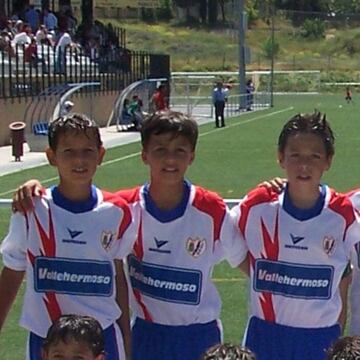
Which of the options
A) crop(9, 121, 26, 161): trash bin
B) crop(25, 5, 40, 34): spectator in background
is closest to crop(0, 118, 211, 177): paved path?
crop(9, 121, 26, 161): trash bin

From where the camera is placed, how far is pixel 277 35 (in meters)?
110

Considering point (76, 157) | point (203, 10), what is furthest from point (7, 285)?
point (203, 10)

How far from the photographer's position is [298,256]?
4.80 metres

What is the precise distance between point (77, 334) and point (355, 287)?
5.02 feet

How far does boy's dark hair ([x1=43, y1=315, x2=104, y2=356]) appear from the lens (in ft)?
13.3

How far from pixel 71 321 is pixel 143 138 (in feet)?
A: 3.36

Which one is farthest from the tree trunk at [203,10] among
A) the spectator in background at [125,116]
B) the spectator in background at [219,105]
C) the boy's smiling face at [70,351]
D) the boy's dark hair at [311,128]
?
the boy's smiling face at [70,351]

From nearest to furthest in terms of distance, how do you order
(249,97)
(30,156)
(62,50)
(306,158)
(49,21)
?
(306,158) → (30,156) → (62,50) → (49,21) → (249,97)

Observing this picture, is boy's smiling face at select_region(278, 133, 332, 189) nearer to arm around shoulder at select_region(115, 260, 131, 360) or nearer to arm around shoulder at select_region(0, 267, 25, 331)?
arm around shoulder at select_region(115, 260, 131, 360)

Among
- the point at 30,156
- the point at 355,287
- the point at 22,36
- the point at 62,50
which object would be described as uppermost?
the point at 22,36

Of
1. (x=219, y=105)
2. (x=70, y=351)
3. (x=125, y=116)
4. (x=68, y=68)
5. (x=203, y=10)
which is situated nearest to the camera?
(x=70, y=351)

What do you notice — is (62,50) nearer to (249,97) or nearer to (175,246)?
(249,97)

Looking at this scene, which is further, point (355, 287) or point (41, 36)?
point (41, 36)

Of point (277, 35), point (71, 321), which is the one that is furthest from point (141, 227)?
point (277, 35)
